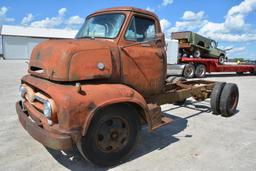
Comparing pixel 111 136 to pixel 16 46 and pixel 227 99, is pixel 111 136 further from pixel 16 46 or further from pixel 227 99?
pixel 16 46

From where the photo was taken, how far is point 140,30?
4.41m

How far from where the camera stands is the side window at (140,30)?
4.20 metres

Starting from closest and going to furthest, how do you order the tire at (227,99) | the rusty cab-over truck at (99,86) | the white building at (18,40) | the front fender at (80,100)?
the front fender at (80,100)
the rusty cab-over truck at (99,86)
the tire at (227,99)
the white building at (18,40)

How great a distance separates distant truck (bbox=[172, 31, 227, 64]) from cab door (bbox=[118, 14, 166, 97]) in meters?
14.6

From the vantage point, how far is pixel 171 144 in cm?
456

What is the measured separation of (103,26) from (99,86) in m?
1.38

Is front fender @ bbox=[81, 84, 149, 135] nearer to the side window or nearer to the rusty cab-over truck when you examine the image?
the rusty cab-over truck

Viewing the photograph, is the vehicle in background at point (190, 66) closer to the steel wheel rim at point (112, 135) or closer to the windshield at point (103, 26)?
the windshield at point (103, 26)

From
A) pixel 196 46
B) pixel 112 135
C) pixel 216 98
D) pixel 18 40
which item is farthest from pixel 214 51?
pixel 18 40

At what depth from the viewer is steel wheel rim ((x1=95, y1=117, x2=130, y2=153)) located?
3531 mm

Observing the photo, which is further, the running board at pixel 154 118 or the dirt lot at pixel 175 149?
the running board at pixel 154 118

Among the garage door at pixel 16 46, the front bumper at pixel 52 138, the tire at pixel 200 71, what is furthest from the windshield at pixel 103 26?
Result: the garage door at pixel 16 46

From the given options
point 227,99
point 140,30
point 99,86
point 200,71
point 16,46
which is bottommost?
point 227,99

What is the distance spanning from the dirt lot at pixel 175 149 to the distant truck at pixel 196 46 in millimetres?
12899
